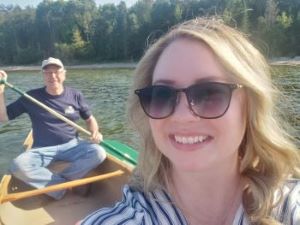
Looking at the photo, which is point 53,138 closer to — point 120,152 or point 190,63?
point 120,152

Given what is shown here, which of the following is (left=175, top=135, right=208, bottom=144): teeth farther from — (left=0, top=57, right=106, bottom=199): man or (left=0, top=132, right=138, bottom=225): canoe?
(left=0, top=57, right=106, bottom=199): man

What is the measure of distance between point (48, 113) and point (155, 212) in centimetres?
437

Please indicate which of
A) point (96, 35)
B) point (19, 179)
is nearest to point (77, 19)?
point (96, 35)

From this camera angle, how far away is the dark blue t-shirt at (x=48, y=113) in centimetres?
543

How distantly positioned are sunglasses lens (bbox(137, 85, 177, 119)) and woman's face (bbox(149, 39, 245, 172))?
0.02 metres

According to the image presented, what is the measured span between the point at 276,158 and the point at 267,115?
179 millimetres

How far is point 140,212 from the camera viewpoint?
1.37 meters

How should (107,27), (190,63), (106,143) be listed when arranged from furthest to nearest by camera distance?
1. (107,27)
2. (106,143)
3. (190,63)

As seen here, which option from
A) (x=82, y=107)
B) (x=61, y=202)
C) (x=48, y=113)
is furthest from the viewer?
(x=82, y=107)

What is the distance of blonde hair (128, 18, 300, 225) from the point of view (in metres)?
1.42

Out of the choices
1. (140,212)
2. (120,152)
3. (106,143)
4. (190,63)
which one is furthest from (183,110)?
(106,143)

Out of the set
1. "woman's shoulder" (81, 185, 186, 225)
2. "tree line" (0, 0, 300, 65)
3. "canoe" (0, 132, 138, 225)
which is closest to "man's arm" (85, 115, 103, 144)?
"canoe" (0, 132, 138, 225)

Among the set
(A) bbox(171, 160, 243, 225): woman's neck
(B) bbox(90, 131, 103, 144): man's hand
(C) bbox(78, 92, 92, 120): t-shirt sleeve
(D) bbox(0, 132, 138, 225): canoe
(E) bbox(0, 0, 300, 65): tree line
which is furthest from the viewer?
(E) bbox(0, 0, 300, 65): tree line

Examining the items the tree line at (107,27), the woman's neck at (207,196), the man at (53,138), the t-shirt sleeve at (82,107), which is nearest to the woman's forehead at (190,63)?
the woman's neck at (207,196)
